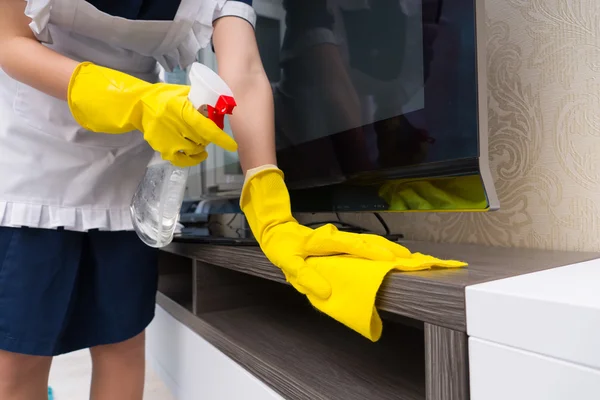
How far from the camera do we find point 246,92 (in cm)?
66

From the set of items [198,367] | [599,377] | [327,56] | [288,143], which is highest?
[327,56]

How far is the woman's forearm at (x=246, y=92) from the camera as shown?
0.64m

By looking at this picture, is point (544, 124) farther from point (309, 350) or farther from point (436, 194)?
point (309, 350)

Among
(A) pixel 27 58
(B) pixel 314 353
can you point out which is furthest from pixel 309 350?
(A) pixel 27 58

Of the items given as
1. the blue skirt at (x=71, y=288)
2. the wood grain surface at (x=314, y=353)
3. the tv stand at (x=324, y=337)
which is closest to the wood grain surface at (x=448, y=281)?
the tv stand at (x=324, y=337)

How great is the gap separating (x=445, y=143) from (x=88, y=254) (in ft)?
1.96

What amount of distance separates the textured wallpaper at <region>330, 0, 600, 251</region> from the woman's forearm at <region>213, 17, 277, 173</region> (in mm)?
386

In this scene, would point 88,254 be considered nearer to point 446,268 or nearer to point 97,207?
point 97,207

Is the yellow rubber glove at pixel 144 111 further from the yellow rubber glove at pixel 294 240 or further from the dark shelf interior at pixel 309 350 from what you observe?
the dark shelf interior at pixel 309 350

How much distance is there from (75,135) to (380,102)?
1.58 ft

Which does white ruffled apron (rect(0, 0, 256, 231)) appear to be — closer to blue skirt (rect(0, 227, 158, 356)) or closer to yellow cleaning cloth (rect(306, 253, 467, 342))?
blue skirt (rect(0, 227, 158, 356))

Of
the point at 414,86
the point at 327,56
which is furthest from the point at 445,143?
the point at 327,56

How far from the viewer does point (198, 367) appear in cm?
78

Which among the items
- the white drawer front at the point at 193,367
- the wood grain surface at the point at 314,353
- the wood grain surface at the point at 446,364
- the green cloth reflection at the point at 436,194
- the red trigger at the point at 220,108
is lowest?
the white drawer front at the point at 193,367
